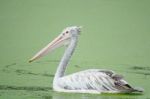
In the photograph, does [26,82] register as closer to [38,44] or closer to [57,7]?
[38,44]

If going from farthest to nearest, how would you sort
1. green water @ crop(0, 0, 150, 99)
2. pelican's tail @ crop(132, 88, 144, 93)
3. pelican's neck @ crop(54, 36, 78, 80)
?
Result: green water @ crop(0, 0, 150, 99) < pelican's neck @ crop(54, 36, 78, 80) < pelican's tail @ crop(132, 88, 144, 93)

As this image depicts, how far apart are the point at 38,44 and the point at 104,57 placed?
0.64 metres

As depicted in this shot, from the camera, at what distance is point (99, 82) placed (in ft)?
15.5

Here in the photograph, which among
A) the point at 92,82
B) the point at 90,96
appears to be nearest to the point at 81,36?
the point at 92,82

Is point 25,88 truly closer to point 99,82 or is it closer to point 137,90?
point 99,82

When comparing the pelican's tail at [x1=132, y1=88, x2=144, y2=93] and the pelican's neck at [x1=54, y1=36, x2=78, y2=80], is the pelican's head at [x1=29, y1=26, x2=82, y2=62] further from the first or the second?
the pelican's tail at [x1=132, y1=88, x2=144, y2=93]

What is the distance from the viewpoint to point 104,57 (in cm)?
550

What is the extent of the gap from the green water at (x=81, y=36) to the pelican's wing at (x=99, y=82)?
0.28 metres

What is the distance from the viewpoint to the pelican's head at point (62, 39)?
16.6 feet

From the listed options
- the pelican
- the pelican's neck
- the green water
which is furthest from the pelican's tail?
the pelican's neck

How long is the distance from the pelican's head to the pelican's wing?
1.34 feet

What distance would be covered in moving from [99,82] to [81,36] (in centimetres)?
93

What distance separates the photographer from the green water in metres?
5.29

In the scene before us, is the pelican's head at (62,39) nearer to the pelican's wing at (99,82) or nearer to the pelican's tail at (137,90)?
the pelican's wing at (99,82)
